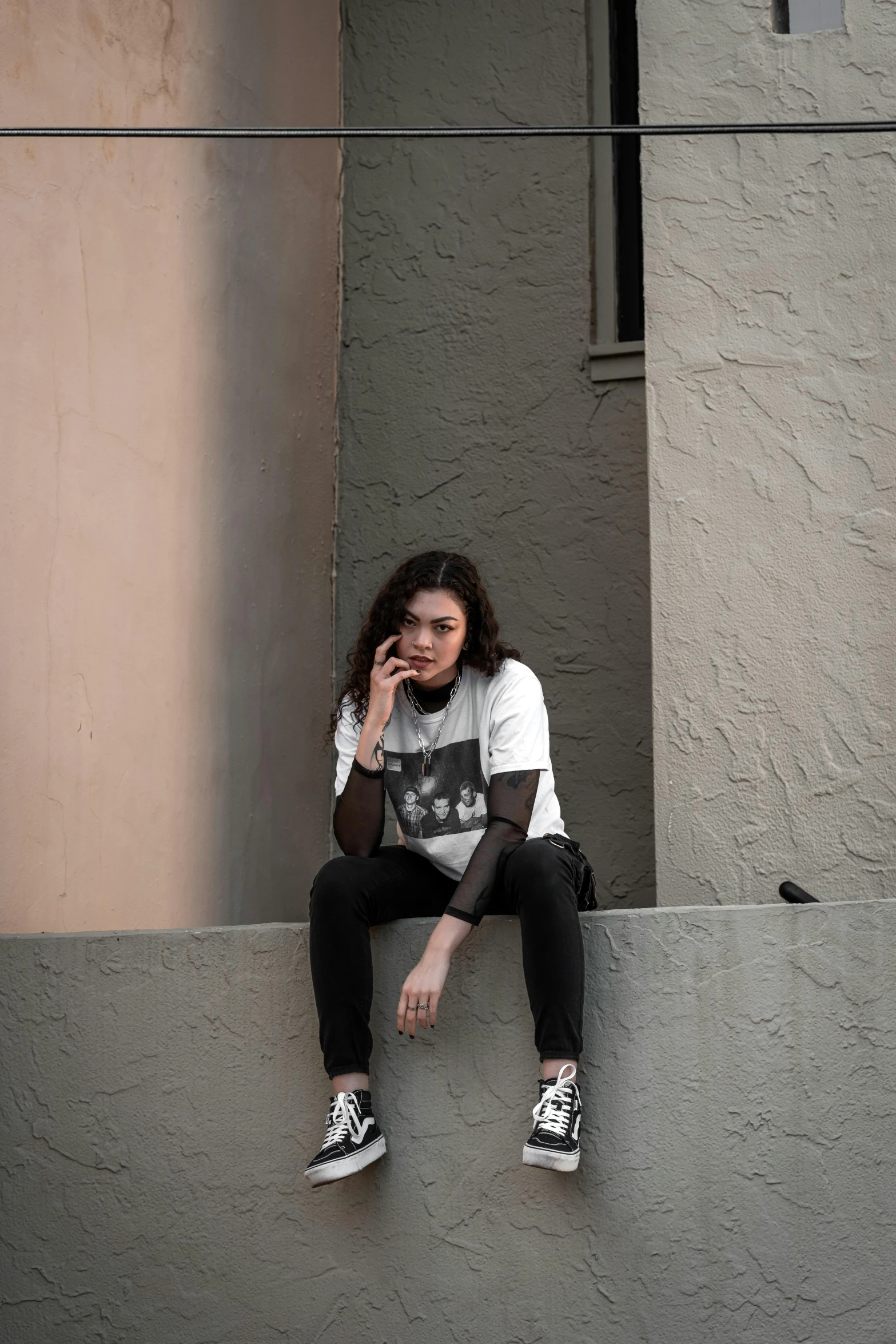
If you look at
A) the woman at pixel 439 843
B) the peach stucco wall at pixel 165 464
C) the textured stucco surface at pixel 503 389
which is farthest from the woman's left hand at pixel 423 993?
the textured stucco surface at pixel 503 389

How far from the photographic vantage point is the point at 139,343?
392 cm

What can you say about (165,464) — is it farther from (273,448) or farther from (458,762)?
(458,762)

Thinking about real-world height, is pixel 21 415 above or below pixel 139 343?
below

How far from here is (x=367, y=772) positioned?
3.10 m

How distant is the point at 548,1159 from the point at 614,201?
3.41m

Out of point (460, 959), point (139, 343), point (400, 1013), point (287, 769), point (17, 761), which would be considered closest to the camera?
point (400, 1013)

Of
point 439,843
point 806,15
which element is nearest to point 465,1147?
point 439,843

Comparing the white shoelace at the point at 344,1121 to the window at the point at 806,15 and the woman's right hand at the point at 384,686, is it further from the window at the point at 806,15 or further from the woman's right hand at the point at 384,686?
the window at the point at 806,15

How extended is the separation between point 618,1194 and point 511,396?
2.88 metres

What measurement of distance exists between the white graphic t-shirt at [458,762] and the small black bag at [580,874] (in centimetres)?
5

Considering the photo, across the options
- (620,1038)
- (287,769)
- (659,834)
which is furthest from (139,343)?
(620,1038)

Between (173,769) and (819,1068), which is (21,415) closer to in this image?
(173,769)

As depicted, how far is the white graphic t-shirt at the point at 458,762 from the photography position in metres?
3.12

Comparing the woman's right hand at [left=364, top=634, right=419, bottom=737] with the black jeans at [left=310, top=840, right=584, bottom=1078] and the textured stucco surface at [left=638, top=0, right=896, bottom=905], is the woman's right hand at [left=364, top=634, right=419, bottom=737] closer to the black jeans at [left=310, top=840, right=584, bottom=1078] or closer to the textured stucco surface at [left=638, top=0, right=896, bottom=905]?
the black jeans at [left=310, top=840, right=584, bottom=1078]
